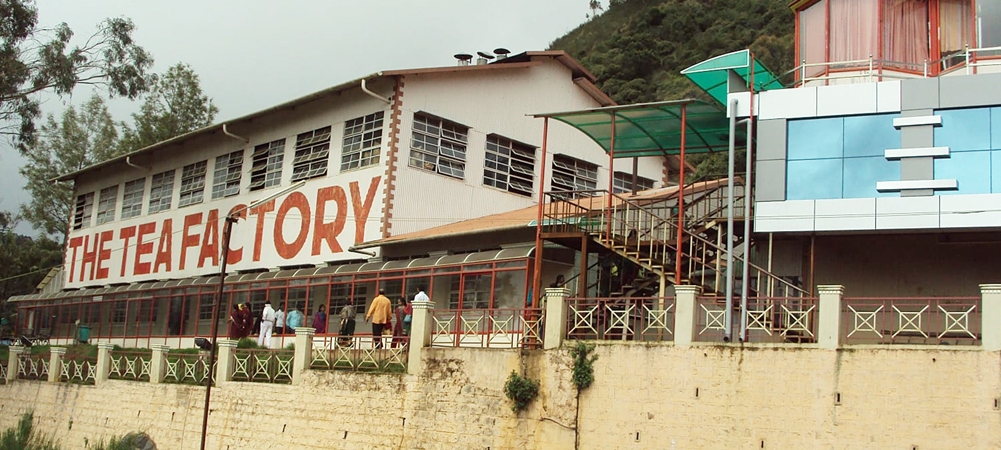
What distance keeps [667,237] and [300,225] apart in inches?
554

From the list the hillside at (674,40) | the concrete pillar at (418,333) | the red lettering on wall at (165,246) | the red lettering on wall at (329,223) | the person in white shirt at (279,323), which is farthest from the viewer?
the hillside at (674,40)

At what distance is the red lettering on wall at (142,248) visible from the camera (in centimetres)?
3991

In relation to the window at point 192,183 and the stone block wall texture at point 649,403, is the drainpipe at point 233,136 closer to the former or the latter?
the window at point 192,183

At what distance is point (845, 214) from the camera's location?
1934cm

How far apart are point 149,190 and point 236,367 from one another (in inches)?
695

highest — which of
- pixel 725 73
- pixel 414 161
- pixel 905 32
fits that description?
pixel 905 32

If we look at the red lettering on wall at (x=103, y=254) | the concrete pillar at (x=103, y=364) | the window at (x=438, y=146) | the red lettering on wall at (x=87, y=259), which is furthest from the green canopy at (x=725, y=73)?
the red lettering on wall at (x=87, y=259)

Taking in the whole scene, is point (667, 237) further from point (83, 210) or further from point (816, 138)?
point (83, 210)

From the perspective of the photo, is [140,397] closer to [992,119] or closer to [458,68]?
[458,68]

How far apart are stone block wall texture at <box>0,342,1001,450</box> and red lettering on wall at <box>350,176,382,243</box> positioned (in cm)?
631

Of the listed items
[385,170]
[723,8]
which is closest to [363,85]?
[385,170]

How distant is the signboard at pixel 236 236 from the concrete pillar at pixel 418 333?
6592mm

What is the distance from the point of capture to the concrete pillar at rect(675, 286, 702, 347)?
59.0 ft

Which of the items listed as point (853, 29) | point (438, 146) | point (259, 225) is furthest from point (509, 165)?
point (853, 29)
